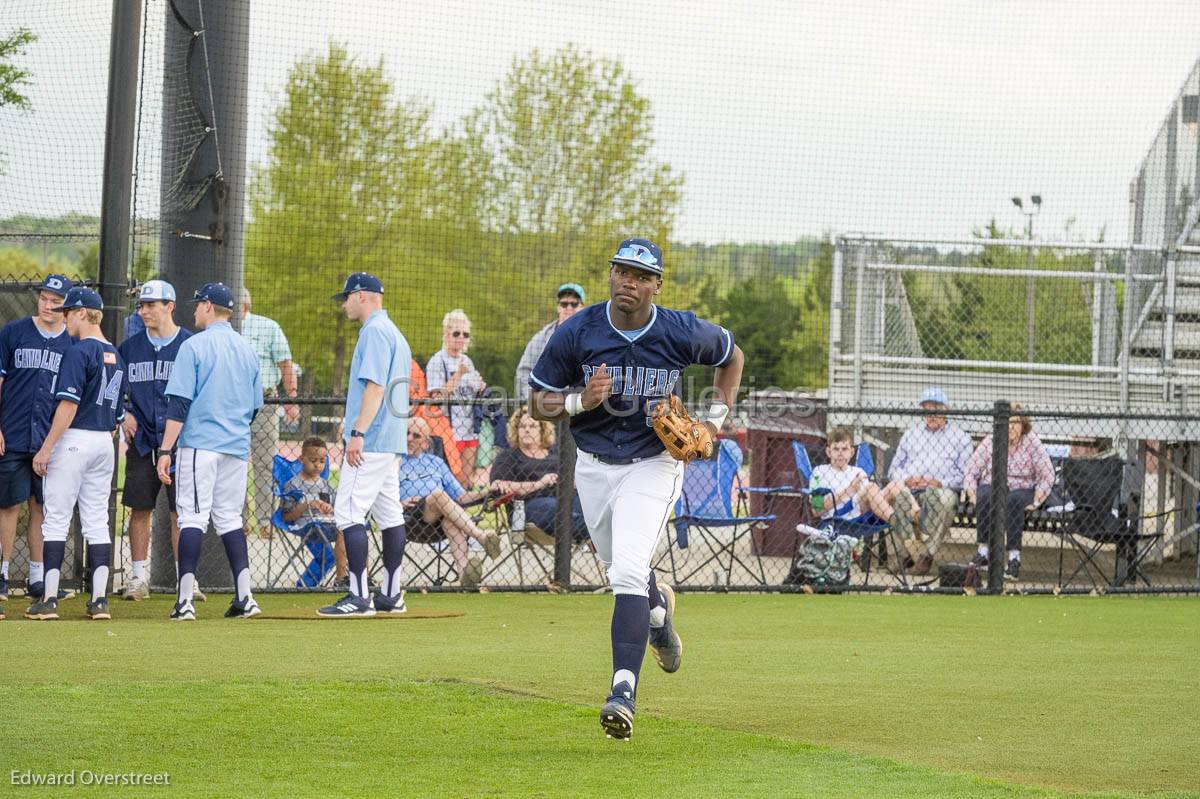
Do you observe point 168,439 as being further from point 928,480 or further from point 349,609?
point 928,480

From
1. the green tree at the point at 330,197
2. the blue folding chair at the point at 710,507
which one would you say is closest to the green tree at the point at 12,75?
the blue folding chair at the point at 710,507

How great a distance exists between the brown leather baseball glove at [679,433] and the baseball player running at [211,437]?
402cm

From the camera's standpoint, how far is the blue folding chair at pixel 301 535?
1080cm

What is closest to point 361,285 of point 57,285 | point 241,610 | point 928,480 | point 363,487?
point 363,487

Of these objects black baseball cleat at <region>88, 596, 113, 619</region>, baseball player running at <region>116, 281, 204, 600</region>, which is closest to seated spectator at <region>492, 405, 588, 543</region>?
baseball player running at <region>116, 281, 204, 600</region>

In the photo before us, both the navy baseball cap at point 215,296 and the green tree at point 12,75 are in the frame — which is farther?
the green tree at point 12,75

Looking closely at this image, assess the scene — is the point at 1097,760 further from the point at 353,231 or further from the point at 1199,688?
the point at 353,231

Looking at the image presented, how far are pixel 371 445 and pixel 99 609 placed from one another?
190 centimetres

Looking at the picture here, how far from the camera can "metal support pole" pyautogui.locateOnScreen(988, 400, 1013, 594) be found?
A: 37.3 ft

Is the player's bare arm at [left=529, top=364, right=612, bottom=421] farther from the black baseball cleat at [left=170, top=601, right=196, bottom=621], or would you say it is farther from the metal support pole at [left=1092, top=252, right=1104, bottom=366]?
the metal support pole at [left=1092, top=252, right=1104, bottom=366]

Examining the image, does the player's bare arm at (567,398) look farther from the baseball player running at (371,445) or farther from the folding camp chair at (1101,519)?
the folding camp chair at (1101,519)

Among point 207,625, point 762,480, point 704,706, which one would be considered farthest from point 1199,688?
point 762,480

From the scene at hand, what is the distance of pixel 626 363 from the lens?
19.2ft

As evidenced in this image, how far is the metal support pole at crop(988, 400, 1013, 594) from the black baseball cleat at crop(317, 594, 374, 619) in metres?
4.96
